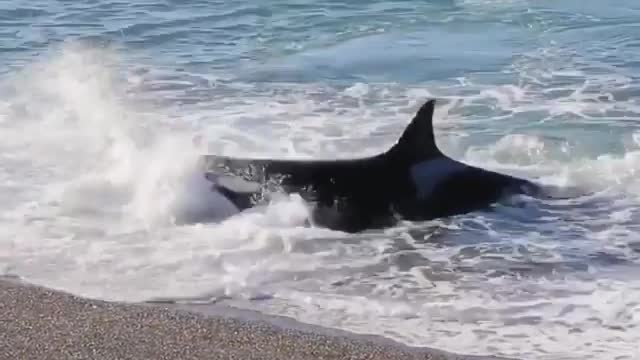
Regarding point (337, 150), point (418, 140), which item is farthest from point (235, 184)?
point (337, 150)

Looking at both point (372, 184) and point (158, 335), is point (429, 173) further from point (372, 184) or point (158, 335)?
point (158, 335)

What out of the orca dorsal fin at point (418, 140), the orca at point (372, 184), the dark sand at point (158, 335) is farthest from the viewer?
the orca dorsal fin at point (418, 140)

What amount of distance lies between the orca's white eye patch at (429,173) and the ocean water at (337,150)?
0.36 metres

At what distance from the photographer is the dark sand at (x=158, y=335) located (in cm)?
533

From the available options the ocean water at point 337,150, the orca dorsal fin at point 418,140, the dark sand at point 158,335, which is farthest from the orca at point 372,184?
the dark sand at point 158,335

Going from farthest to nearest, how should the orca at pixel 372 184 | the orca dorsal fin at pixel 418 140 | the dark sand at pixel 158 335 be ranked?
the orca dorsal fin at pixel 418 140, the orca at pixel 372 184, the dark sand at pixel 158 335

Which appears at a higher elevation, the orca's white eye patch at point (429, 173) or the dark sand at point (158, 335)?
the dark sand at point (158, 335)

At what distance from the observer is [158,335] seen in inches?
220

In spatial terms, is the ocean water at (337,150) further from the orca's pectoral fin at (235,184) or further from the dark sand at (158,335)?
the dark sand at (158,335)

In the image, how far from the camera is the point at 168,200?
27.4 ft

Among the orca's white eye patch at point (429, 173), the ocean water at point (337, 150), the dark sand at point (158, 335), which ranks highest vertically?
the dark sand at point (158, 335)

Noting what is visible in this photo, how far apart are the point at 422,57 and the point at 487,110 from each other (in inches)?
124

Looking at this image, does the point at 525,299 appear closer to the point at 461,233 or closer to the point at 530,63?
the point at 461,233

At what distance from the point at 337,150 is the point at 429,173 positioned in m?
1.91
